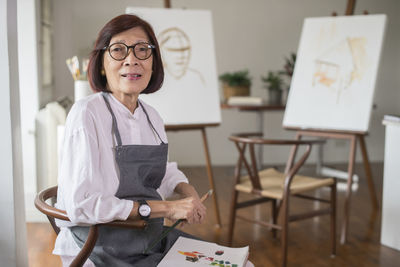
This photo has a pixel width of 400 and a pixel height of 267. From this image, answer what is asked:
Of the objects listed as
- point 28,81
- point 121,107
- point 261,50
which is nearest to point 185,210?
point 121,107

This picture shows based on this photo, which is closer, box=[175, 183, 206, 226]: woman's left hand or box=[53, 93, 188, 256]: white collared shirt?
box=[53, 93, 188, 256]: white collared shirt

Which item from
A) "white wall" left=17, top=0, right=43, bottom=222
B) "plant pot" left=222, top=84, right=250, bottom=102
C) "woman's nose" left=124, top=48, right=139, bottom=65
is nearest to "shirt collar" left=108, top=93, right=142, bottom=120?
"woman's nose" left=124, top=48, right=139, bottom=65

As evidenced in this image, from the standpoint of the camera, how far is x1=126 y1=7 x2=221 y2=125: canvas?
3346mm

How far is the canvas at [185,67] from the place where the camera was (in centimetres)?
335

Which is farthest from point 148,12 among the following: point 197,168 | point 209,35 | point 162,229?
point 197,168

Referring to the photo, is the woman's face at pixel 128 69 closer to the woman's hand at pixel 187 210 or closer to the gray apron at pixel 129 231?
the gray apron at pixel 129 231

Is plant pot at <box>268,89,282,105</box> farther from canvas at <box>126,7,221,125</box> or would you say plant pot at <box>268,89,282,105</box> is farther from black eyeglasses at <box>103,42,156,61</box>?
black eyeglasses at <box>103,42,156,61</box>

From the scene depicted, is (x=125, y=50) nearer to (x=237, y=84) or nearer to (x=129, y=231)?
(x=129, y=231)

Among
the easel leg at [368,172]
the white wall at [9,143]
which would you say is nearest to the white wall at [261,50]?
the easel leg at [368,172]

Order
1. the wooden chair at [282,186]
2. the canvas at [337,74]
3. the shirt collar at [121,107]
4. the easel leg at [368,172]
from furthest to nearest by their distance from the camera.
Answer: the easel leg at [368,172] < the canvas at [337,74] < the wooden chair at [282,186] < the shirt collar at [121,107]

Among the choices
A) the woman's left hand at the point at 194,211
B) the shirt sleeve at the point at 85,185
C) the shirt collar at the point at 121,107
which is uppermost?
the shirt collar at the point at 121,107

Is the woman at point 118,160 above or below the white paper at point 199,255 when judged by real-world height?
above

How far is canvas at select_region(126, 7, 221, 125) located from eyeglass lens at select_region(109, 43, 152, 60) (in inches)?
73.5

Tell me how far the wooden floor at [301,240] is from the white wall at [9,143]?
100cm
